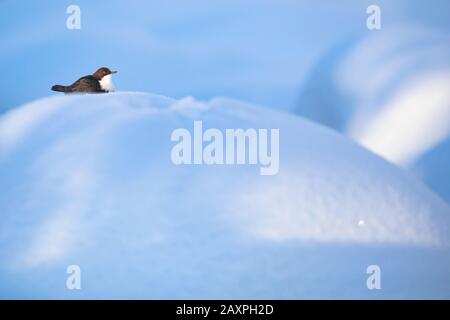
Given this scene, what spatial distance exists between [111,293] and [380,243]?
3.80ft

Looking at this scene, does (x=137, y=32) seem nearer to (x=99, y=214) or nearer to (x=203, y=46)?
(x=203, y=46)

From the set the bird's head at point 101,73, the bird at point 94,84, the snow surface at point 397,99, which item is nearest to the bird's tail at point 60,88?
the bird at point 94,84

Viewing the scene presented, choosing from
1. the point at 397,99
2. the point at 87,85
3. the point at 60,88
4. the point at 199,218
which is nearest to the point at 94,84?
the point at 87,85

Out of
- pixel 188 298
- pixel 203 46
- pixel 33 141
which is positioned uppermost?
pixel 203 46

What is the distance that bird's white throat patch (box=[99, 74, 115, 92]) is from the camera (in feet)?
9.11

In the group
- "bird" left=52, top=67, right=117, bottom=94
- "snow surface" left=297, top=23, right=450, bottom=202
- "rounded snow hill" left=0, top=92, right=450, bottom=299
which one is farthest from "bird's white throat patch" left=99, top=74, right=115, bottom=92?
"snow surface" left=297, top=23, right=450, bottom=202

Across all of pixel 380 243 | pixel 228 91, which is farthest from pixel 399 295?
pixel 228 91

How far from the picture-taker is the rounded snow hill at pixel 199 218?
2.61 metres

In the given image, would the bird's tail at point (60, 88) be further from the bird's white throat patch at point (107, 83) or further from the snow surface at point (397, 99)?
the snow surface at point (397, 99)

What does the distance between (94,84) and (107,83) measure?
6 centimetres

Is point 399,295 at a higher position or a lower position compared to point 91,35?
lower

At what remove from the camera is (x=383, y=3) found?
2.75 m

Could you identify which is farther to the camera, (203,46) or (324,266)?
(203,46)

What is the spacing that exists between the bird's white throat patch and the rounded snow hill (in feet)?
0.34
